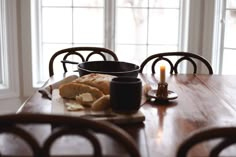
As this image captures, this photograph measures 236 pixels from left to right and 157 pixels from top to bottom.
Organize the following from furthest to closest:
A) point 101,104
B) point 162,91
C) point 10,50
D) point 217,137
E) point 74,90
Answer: point 10,50
point 162,91
point 74,90
point 101,104
point 217,137

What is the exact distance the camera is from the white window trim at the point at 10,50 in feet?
10.0

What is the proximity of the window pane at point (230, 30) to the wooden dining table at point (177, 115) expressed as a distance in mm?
1214

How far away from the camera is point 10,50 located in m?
3.10

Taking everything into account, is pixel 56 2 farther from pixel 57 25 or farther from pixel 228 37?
pixel 228 37

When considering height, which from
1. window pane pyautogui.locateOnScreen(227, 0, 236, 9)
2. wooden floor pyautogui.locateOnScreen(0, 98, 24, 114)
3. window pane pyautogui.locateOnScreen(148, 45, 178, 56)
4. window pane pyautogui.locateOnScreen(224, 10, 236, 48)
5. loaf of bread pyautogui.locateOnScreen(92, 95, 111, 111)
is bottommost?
wooden floor pyautogui.locateOnScreen(0, 98, 24, 114)

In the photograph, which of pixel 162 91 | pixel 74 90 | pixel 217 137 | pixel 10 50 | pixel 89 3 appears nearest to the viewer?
pixel 217 137

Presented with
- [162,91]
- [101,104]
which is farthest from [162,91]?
[101,104]

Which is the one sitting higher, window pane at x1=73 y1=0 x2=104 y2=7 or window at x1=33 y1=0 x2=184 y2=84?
window pane at x1=73 y1=0 x2=104 y2=7

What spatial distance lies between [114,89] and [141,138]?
0.21 metres

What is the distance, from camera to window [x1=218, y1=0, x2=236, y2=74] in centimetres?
313

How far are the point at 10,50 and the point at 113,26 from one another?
0.89m

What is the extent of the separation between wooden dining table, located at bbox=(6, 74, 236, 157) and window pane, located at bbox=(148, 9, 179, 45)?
1275mm

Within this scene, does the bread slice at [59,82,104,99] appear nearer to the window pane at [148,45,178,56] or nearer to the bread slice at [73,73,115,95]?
the bread slice at [73,73,115,95]

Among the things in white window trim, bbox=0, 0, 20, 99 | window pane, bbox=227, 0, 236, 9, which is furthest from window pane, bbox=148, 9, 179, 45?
white window trim, bbox=0, 0, 20, 99
